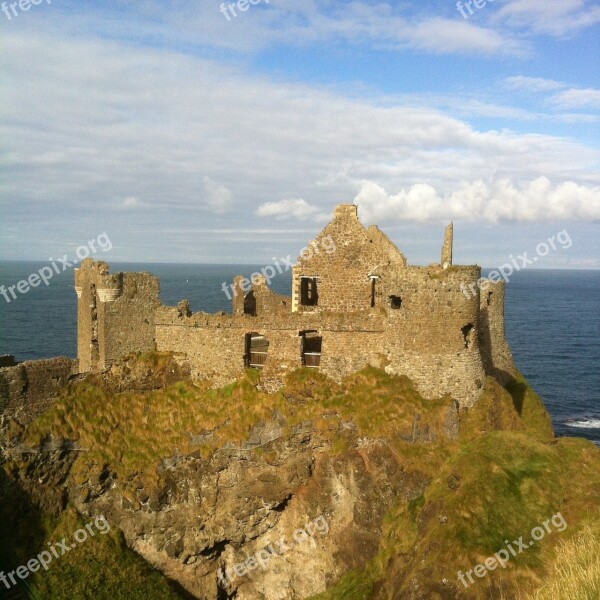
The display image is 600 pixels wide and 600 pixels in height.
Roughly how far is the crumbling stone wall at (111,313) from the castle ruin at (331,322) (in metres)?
0.05

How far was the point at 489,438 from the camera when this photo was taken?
23906mm

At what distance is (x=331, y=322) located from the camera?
2745cm

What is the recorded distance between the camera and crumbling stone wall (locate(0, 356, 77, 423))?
2461 cm

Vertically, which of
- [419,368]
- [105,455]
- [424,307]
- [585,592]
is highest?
[424,307]

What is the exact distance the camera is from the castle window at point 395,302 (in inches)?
1045

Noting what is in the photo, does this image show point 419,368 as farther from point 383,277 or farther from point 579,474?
point 579,474

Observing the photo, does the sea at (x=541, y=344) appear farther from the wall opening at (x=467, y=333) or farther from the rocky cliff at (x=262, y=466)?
the rocky cliff at (x=262, y=466)

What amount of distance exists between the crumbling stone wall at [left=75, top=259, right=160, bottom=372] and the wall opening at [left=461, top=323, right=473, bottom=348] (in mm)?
15864

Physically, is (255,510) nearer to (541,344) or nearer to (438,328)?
(438,328)

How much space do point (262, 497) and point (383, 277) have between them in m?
11.8

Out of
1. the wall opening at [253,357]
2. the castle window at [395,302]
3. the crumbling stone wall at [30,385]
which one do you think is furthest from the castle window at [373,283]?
the crumbling stone wall at [30,385]

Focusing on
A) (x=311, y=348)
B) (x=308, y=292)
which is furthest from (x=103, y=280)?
(x=308, y=292)

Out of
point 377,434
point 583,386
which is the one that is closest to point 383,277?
point 377,434

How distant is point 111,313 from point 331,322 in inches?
441
